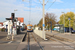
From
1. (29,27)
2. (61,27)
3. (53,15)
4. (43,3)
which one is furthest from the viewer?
(53,15)

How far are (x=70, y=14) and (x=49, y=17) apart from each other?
13531 millimetres

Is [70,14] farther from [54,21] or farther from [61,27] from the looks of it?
[61,27]

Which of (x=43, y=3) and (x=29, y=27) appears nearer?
(x=43, y=3)

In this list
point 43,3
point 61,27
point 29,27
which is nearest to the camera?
point 43,3

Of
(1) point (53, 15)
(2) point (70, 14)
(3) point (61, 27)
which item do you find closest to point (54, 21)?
(1) point (53, 15)

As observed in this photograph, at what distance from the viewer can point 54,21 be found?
76188 mm

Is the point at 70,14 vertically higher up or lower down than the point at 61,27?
higher up

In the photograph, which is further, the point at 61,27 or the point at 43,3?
the point at 61,27

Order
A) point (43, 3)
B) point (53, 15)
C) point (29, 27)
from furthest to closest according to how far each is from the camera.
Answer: point (53, 15), point (29, 27), point (43, 3)

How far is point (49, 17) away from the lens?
252 feet

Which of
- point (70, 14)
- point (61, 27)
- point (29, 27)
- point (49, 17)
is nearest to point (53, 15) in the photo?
point (49, 17)

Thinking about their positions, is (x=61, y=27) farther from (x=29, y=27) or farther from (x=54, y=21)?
(x=54, y=21)

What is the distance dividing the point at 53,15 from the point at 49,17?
2.79 m

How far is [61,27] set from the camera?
129ft
